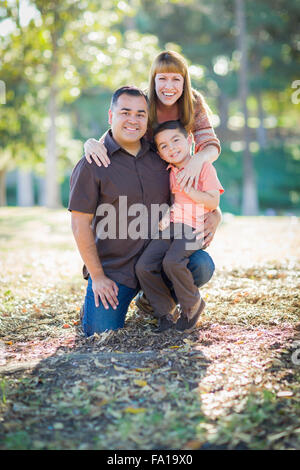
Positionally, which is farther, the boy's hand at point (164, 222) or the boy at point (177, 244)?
the boy's hand at point (164, 222)

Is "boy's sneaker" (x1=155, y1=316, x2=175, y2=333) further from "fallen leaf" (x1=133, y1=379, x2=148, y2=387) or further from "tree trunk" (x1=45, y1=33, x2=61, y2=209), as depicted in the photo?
"tree trunk" (x1=45, y1=33, x2=61, y2=209)

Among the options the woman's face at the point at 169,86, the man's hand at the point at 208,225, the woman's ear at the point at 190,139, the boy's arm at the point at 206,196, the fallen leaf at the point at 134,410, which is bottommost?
the fallen leaf at the point at 134,410

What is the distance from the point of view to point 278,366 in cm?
291

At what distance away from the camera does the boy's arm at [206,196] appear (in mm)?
3584

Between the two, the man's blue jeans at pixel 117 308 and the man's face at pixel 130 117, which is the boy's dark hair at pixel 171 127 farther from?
the man's blue jeans at pixel 117 308

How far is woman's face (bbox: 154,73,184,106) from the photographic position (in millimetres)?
3793

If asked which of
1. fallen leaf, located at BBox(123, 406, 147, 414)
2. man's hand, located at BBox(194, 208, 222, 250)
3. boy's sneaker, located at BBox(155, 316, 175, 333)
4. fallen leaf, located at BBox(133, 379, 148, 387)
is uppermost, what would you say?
man's hand, located at BBox(194, 208, 222, 250)

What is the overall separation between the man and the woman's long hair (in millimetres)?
248

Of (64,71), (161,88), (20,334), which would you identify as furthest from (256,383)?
(64,71)

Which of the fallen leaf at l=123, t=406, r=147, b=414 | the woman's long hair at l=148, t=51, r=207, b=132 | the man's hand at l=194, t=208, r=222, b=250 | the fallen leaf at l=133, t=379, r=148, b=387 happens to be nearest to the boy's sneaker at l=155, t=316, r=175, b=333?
the man's hand at l=194, t=208, r=222, b=250

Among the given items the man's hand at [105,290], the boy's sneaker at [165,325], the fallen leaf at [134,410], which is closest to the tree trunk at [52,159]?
the man's hand at [105,290]

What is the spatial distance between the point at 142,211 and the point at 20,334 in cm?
142

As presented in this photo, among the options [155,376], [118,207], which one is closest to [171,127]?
[118,207]
